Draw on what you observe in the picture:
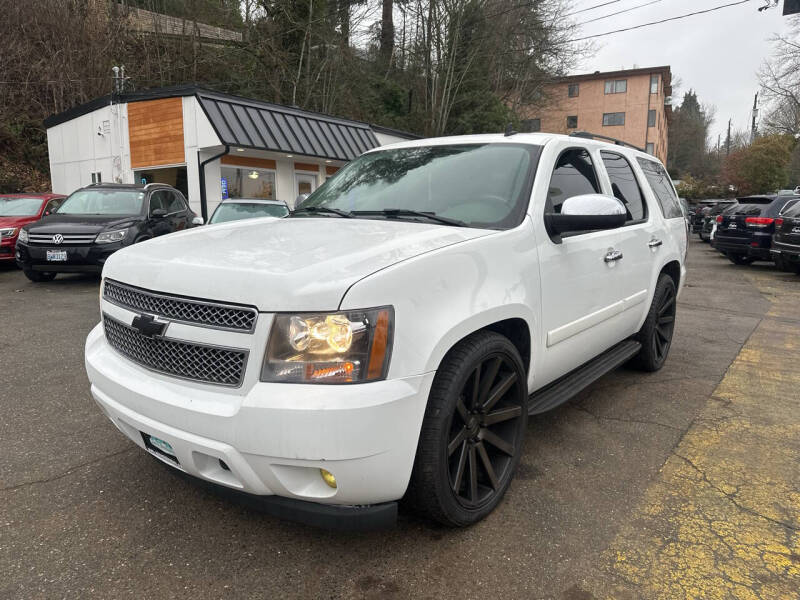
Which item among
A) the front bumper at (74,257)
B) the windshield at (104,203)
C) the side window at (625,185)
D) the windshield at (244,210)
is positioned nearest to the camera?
the side window at (625,185)

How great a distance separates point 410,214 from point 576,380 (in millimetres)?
1435

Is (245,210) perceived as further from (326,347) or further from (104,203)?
(326,347)

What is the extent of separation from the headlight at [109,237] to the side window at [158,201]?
0.97 metres

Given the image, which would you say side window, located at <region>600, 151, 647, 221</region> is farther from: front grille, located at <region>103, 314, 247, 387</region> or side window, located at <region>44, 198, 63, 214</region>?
side window, located at <region>44, 198, 63, 214</region>

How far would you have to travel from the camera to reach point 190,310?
210cm

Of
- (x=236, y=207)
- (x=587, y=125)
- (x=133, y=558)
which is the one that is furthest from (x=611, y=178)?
(x=587, y=125)

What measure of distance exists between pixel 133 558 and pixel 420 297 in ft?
5.10

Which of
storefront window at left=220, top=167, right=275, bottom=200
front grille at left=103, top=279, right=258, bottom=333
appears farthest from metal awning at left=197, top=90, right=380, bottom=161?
front grille at left=103, top=279, right=258, bottom=333

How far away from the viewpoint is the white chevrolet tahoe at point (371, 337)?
1.91 m

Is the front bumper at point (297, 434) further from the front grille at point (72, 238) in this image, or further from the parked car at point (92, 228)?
the front grille at point (72, 238)

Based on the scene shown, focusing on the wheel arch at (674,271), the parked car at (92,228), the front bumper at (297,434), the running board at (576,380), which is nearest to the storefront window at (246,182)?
the parked car at (92,228)

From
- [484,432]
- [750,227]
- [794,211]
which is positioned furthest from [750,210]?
[484,432]

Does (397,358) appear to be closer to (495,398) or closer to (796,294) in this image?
(495,398)

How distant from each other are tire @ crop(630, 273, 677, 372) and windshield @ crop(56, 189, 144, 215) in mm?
8451
